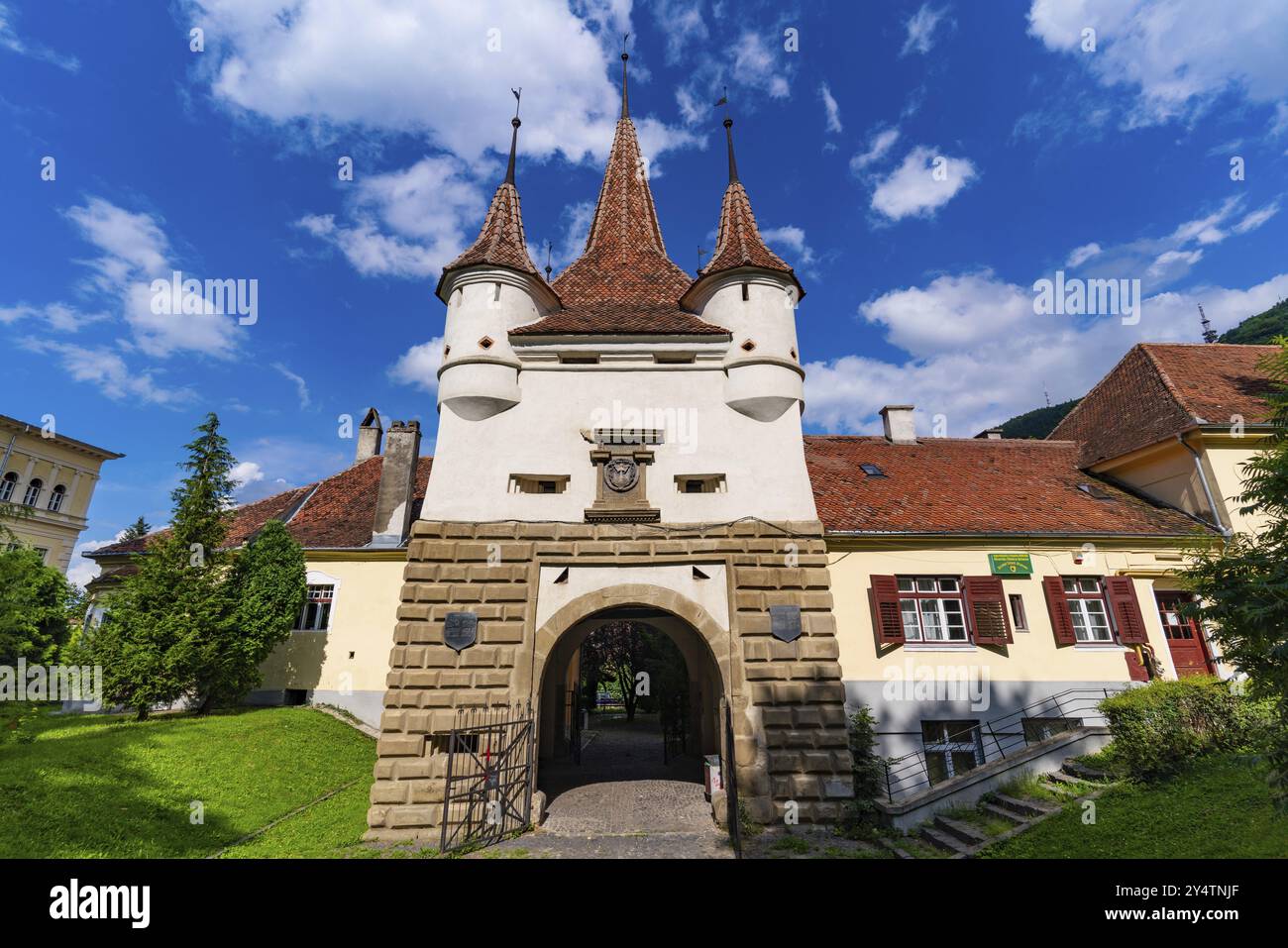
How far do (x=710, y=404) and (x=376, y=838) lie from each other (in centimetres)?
1073

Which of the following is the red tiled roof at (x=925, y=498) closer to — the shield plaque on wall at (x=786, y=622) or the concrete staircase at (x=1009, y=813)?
the shield plaque on wall at (x=786, y=622)

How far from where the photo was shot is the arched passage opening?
38.1ft

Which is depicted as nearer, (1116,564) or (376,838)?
(376,838)

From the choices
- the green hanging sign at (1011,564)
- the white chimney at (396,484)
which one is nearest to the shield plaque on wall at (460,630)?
the white chimney at (396,484)

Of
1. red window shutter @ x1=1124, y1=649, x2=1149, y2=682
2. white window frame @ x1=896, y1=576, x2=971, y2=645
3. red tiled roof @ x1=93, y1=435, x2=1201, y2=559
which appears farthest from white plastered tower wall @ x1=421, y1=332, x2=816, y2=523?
red window shutter @ x1=1124, y1=649, x2=1149, y2=682

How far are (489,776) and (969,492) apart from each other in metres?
15.0

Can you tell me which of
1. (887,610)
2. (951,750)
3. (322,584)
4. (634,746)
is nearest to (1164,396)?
(887,610)

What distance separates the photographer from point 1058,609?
1420 centimetres

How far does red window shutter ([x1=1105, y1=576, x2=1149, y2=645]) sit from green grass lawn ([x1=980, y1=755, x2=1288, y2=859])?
4.40m

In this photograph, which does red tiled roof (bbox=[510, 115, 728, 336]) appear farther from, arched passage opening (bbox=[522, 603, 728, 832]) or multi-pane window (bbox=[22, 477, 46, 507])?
multi-pane window (bbox=[22, 477, 46, 507])

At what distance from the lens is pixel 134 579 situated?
14961 mm
